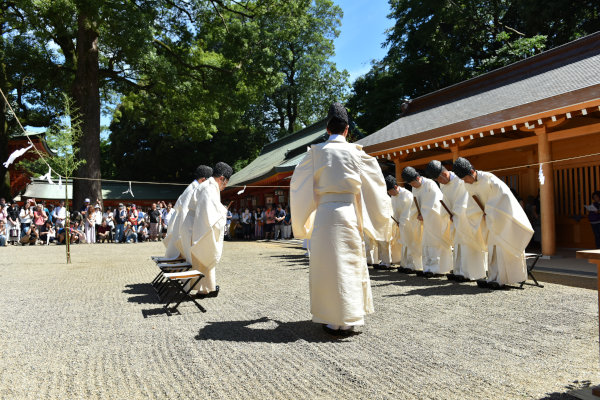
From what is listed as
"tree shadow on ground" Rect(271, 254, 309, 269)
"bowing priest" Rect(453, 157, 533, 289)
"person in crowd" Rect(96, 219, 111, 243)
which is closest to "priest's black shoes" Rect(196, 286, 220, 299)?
"tree shadow on ground" Rect(271, 254, 309, 269)

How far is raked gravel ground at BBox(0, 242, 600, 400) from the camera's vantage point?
8.95 feet

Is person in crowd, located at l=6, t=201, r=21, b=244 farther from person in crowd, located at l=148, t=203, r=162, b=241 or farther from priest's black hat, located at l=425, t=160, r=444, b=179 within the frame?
priest's black hat, located at l=425, t=160, r=444, b=179

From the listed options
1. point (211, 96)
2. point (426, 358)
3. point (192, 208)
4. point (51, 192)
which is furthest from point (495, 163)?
point (51, 192)

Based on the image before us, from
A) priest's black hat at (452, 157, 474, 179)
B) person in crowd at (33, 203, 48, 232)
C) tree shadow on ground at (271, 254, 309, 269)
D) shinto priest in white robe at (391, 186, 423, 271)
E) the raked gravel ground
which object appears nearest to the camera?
the raked gravel ground

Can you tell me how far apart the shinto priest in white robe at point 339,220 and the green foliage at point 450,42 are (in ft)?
63.8

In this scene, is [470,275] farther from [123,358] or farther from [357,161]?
[123,358]

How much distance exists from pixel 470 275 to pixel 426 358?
138 inches

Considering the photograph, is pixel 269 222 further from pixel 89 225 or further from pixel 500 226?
pixel 500 226

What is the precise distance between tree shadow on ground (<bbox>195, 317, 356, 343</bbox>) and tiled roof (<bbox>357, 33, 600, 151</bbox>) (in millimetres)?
5884

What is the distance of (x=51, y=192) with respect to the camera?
27406mm

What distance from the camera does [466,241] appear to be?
21.0ft

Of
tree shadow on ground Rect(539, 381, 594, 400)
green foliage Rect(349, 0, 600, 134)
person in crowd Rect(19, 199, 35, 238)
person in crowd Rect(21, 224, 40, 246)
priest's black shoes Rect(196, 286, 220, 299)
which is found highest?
green foliage Rect(349, 0, 600, 134)

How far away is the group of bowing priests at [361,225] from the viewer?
3812 millimetres

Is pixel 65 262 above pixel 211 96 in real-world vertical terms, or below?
below
